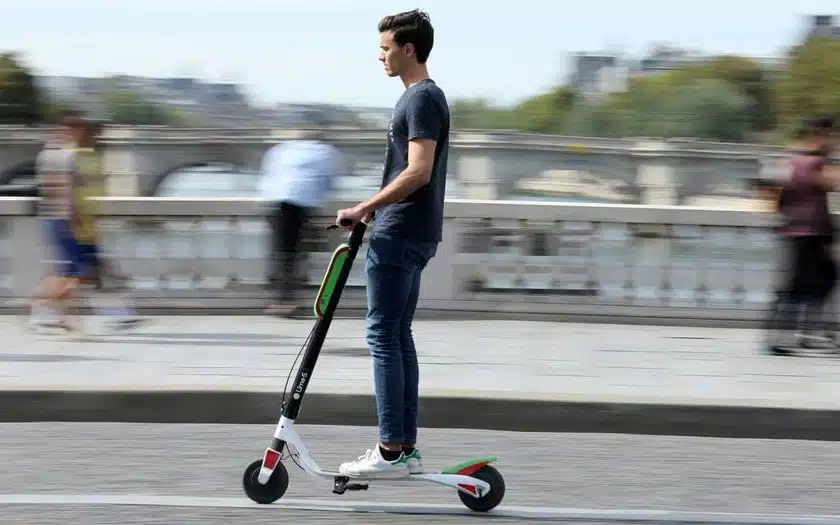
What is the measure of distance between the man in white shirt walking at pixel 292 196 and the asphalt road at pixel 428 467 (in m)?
3.65

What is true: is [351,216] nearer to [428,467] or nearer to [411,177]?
[411,177]

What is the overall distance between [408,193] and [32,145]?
66.5m

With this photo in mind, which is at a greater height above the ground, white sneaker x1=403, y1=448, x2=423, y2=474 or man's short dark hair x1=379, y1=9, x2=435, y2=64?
man's short dark hair x1=379, y1=9, x2=435, y2=64

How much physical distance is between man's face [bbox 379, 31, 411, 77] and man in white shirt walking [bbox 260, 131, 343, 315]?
5.28 m

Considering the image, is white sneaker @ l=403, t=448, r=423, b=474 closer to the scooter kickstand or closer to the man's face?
the scooter kickstand

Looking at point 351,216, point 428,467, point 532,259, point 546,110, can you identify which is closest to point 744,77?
point 546,110

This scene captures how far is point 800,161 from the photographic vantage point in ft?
27.7

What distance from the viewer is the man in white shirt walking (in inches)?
392

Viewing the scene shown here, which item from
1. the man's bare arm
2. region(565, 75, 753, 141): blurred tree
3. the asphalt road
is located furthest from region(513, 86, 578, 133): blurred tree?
the man's bare arm

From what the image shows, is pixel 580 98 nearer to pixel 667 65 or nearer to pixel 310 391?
pixel 667 65

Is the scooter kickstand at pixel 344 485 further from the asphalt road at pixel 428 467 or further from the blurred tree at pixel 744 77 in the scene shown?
the blurred tree at pixel 744 77

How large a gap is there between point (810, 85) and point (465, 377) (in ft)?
287

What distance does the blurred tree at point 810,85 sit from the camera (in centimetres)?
8962

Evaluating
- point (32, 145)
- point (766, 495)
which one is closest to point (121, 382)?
point (766, 495)
